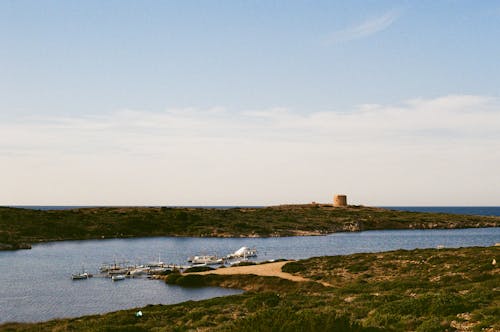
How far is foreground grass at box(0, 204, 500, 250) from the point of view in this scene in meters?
114

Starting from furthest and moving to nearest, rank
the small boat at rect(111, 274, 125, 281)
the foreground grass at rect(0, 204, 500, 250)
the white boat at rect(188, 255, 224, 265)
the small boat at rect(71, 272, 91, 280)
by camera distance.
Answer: the foreground grass at rect(0, 204, 500, 250) < the white boat at rect(188, 255, 224, 265) < the small boat at rect(71, 272, 91, 280) < the small boat at rect(111, 274, 125, 281)

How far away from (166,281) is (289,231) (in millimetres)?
75851

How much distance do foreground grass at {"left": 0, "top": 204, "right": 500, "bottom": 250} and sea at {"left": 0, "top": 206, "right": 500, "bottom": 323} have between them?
8.56 metres

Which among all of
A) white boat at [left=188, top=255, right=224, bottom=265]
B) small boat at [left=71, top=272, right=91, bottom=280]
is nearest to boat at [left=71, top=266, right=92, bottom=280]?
small boat at [left=71, top=272, right=91, bottom=280]

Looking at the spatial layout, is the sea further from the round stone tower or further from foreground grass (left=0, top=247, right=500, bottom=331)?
the round stone tower

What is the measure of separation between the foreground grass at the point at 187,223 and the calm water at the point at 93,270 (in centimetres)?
949

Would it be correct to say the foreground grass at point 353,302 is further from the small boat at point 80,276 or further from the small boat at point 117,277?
the small boat at point 80,276

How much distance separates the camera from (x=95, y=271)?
2608 inches

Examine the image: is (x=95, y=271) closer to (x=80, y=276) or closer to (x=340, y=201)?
(x=80, y=276)

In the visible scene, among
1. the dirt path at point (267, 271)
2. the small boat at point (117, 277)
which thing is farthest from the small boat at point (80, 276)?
the dirt path at point (267, 271)

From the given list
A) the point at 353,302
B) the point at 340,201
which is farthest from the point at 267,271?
the point at 340,201

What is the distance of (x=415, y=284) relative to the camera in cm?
3469

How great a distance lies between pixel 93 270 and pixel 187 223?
66278 millimetres

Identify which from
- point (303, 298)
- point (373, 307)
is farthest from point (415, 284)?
point (373, 307)
